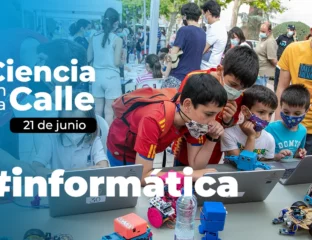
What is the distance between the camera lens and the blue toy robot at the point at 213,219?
117cm

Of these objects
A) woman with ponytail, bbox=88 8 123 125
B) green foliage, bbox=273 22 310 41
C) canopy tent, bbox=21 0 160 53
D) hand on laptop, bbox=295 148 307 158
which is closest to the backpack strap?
hand on laptop, bbox=295 148 307 158

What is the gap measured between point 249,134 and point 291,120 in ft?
1.05

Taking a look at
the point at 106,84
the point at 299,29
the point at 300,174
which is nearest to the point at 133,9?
the point at 106,84

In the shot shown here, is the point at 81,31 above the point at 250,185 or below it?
above

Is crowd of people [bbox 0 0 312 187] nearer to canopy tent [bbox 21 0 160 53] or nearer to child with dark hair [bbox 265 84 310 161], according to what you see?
child with dark hair [bbox 265 84 310 161]

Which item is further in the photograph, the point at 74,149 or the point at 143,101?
the point at 74,149

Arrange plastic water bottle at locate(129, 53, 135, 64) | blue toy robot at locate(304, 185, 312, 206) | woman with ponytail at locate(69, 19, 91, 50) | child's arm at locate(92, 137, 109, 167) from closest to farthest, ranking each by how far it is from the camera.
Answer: blue toy robot at locate(304, 185, 312, 206), child's arm at locate(92, 137, 109, 167), woman with ponytail at locate(69, 19, 91, 50), plastic water bottle at locate(129, 53, 135, 64)

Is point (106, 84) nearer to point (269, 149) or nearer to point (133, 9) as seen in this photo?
point (133, 9)

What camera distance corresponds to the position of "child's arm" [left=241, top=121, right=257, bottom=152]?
6.10 ft

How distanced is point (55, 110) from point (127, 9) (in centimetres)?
165

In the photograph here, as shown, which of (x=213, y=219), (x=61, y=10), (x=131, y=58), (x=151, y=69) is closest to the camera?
(x=213, y=219)

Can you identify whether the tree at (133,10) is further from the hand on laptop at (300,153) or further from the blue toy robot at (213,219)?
the blue toy robot at (213,219)

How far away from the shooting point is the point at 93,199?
1301mm

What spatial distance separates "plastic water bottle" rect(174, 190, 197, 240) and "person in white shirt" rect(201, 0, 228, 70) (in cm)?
279
